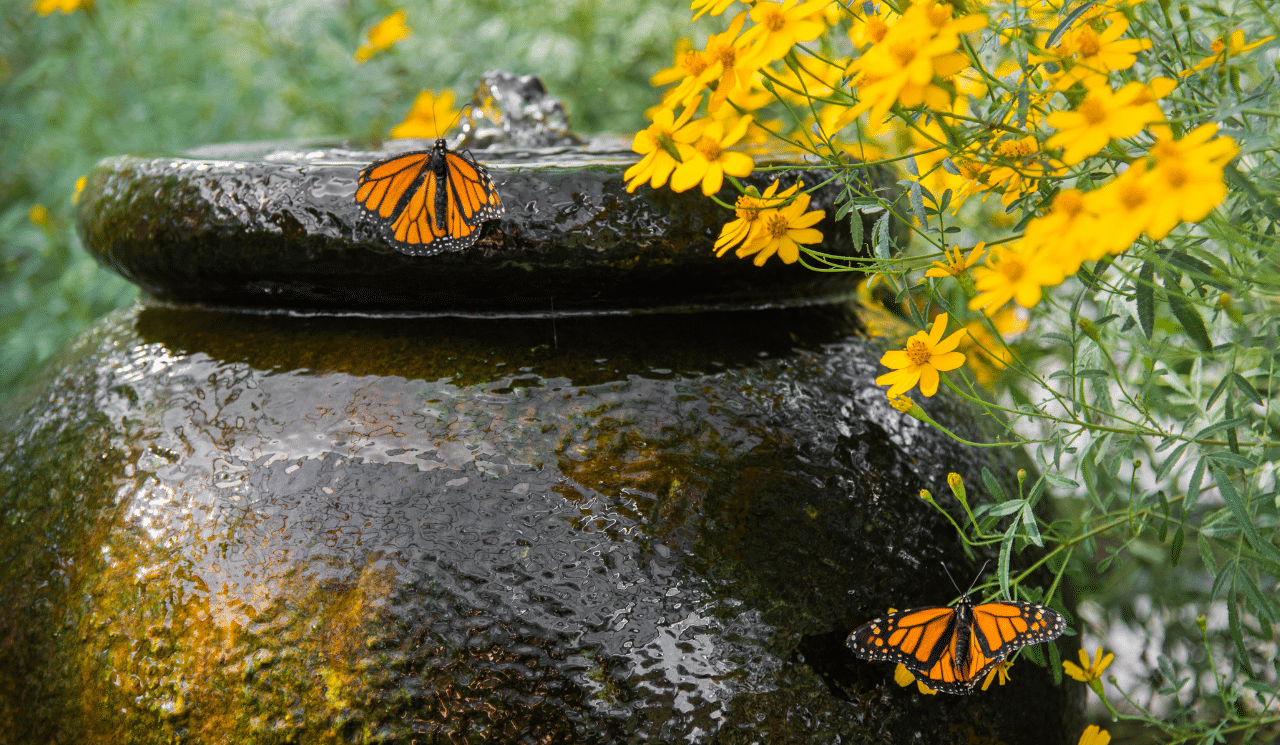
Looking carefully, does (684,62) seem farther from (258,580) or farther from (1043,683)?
(1043,683)

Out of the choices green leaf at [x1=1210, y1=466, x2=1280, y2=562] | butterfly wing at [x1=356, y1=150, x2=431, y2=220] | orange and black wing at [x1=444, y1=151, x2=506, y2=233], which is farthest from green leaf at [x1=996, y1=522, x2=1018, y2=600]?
butterfly wing at [x1=356, y1=150, x2=431, y2=220]

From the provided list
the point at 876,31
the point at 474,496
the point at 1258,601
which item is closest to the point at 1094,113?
the point at 876,31

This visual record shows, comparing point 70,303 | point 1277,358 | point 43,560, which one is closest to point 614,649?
point 43,560

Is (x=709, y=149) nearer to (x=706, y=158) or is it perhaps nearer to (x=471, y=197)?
(x=706, y=158)

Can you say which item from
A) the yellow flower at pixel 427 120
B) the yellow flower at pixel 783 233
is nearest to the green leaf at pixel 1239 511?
the yellow flower at pixel 783 233

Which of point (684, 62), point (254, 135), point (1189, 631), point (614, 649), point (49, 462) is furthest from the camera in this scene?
point (254, 135)

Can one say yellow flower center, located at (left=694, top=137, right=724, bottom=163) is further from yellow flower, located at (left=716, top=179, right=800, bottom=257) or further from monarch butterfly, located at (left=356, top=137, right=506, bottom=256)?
monarch butterfly, located at (left=356, top=137, right=506, bottom=256)
